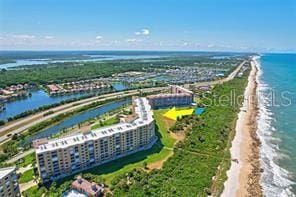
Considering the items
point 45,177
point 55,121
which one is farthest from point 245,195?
point 55,121

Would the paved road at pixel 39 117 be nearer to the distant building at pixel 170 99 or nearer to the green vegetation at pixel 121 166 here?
the distant building at pixel 170 99

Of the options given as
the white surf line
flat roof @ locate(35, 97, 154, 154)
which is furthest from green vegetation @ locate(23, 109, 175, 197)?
the white surf line

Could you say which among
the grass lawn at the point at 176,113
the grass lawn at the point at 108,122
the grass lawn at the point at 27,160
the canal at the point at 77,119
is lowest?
the grass lawn at the point at 27,160

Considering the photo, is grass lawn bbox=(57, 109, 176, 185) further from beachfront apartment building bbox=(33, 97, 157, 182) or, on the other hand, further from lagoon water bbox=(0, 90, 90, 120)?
lagoon water bbox=(0, 90, 90, 120)

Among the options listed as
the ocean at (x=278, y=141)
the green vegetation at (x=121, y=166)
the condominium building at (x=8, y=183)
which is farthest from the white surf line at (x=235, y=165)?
the condominium building at (x=8, y=183)

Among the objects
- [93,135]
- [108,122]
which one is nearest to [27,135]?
[108,122]
